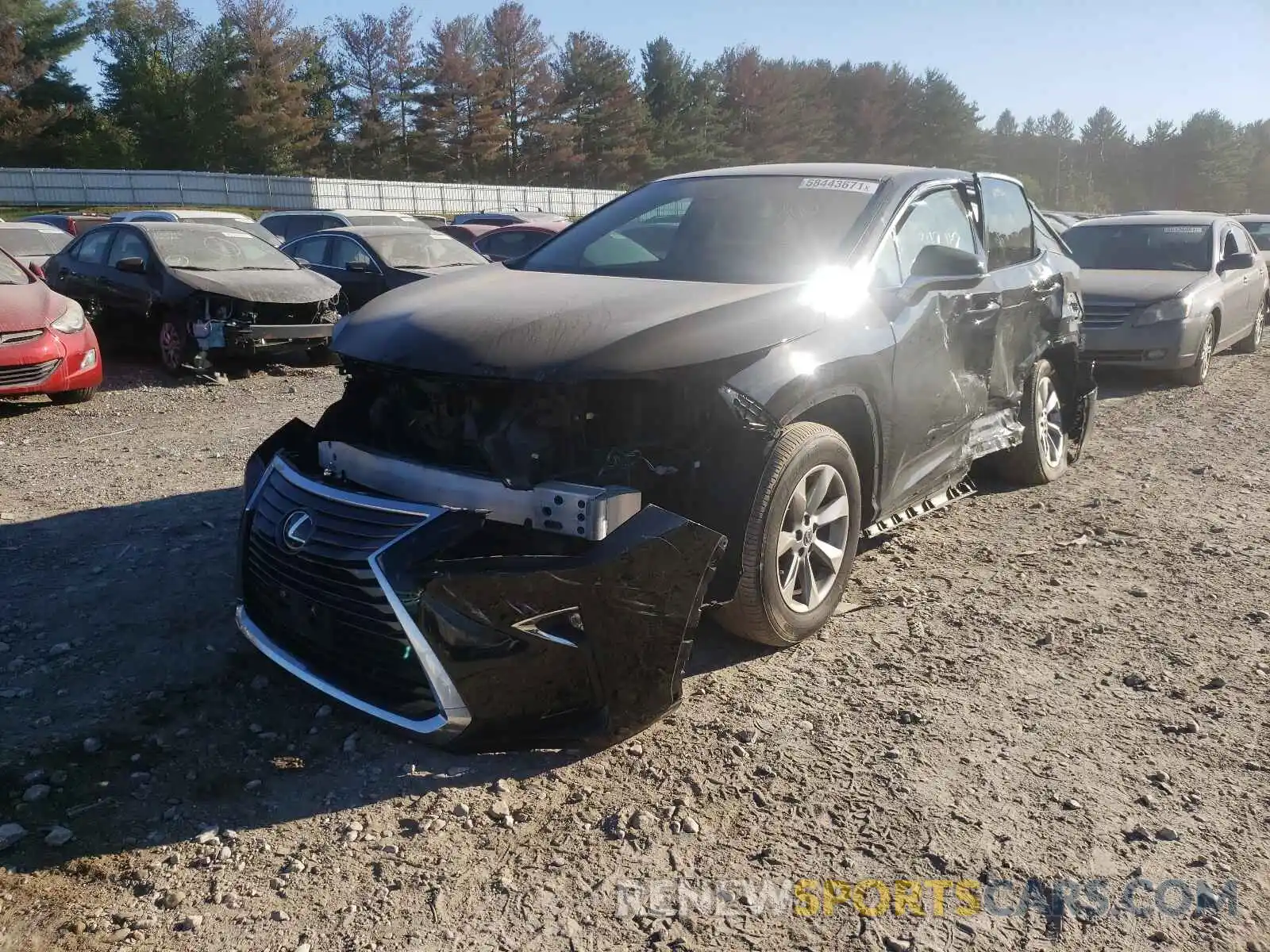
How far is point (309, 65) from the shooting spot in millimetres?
51188

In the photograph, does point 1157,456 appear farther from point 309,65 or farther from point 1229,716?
point 309,65

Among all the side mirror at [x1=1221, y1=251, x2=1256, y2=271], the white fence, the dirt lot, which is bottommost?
the dirt lot

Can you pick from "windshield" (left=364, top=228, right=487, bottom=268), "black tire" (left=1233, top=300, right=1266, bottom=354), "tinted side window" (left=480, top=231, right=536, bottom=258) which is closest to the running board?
"windshield" (left=364, top=228, right=487, bottom=268)

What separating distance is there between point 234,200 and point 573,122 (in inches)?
866

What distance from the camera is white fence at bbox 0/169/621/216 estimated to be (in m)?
39.2

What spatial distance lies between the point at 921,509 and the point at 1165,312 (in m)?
6.18

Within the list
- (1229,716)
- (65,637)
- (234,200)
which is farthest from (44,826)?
(234,200)

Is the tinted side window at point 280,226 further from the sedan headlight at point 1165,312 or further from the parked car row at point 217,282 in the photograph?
the sedan headlight at point 1165,312

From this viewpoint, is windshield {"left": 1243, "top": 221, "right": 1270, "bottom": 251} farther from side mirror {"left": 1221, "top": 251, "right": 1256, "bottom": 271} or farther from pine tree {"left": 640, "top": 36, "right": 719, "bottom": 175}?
pine tree {"left": 640, "top": 36, "right": 719, "bottom": 175}

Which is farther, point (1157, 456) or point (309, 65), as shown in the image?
point (309, 65)

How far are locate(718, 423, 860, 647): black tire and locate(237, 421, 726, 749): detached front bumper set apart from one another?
0.46 metres

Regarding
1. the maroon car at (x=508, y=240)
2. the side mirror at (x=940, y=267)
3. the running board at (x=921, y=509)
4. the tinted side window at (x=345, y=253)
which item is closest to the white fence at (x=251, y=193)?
the maroon car at (x=508, y=240)

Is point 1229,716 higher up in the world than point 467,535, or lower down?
lower down

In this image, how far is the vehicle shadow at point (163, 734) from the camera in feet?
9.34
